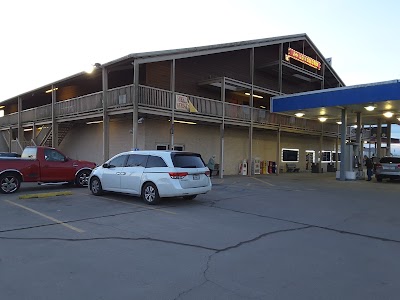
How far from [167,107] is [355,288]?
1485 cm

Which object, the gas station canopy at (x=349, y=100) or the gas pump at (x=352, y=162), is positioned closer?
the gas station canopy at (x=349, y=100)

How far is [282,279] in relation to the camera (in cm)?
465

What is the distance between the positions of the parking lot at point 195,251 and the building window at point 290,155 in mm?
19777

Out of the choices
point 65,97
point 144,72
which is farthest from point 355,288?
point 65,97

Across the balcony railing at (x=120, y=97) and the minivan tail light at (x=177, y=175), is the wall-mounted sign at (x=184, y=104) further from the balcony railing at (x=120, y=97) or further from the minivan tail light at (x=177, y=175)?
the minivan tail light at (x=177, y=175)

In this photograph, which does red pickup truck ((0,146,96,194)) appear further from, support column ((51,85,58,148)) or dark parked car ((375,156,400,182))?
dark parked car ((375,156,400,182))

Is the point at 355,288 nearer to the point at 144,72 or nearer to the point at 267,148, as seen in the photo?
the point at 144,72

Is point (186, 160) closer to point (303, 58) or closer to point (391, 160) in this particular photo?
point (391, 160)

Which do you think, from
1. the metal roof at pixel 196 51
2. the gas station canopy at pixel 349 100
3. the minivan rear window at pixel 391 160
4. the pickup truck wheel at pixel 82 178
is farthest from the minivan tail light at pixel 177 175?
the minivan rear window at pixel 391 160

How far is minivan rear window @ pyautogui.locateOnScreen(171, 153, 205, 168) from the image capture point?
1051 centimetres

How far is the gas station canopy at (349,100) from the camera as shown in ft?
59.2

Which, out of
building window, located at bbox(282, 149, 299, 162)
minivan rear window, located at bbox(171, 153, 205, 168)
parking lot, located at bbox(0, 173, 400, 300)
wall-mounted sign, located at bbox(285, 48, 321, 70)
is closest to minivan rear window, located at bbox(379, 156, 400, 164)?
building window, located at bbox(282, 149, 299, 162)

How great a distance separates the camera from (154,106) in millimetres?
17594

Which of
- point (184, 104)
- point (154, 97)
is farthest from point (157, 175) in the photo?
point (184, 104)
